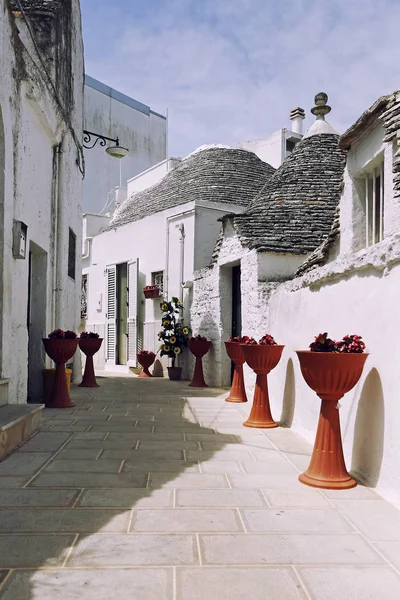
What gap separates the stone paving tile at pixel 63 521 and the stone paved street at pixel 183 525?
0.04 feet

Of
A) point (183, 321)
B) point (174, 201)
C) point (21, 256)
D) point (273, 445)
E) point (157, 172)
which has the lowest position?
point (273, 445)

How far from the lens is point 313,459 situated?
3.93 meters

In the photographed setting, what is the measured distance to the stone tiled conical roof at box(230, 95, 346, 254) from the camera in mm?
9141

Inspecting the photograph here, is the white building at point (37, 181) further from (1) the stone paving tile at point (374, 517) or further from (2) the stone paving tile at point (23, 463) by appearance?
(1) the stone paving tile at point (374, 517)

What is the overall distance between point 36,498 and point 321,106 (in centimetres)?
996

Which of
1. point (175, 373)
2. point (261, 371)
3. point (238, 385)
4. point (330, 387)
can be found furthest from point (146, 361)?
point (330, 387)

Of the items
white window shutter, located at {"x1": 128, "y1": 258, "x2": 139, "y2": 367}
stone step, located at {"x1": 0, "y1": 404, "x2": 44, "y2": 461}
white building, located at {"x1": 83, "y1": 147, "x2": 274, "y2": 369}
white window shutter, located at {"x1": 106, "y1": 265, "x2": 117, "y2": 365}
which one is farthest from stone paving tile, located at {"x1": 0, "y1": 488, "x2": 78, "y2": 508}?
white window shutter, located at {"x1": 106, "y1": 265, "x2": 117, "y2": 365}

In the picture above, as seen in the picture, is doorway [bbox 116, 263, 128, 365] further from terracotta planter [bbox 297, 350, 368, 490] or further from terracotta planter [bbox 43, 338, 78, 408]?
terracotta planter [bbox 297, 350, 368, 490]

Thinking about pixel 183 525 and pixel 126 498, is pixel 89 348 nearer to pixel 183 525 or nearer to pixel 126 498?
pixel 126 498

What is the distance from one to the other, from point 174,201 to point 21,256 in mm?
7665

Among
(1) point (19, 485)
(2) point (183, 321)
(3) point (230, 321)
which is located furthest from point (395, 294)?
(2) point (183, 321)

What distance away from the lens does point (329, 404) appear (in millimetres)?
3859

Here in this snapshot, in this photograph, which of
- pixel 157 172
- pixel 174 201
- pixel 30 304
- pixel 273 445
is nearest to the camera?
pixel 273 445

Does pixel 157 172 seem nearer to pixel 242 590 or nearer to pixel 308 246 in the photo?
pixel 308 246
